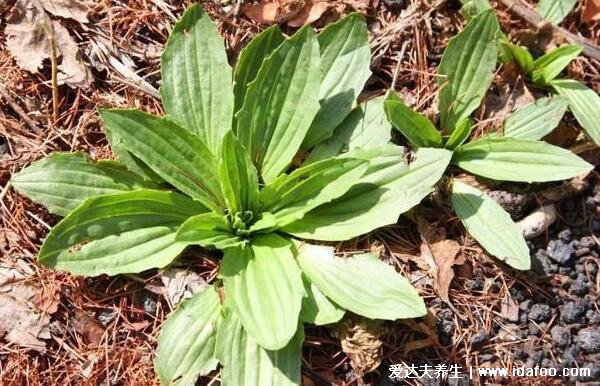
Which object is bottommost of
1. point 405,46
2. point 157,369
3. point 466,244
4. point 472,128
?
point 157,369

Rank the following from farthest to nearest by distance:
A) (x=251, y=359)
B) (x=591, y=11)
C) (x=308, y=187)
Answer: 1. (x=591, y=11)
2. (x=308, y=187)
3. (x=251, y=359)

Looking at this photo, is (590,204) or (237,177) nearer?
(237,177)

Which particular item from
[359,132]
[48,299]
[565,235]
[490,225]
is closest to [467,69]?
[359,132]

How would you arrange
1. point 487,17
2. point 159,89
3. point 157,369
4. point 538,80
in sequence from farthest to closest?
point 538,80 → point 487,17 → point 159,89 → point 157,369

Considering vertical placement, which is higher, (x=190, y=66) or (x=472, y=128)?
(x=190, y=66)

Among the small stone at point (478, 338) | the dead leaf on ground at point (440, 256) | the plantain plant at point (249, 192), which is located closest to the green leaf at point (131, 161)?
the plantain plant at point (249, 192)

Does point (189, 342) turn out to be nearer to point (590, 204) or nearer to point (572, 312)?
point (572, 312)

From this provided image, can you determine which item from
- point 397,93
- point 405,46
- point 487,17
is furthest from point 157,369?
point 487,17

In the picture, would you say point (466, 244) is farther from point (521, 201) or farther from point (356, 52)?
point (356, 52)
